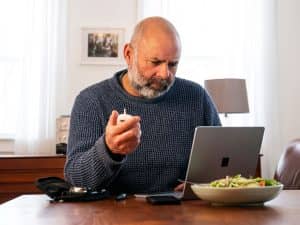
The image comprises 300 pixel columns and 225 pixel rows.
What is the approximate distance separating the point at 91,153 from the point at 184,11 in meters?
2.62

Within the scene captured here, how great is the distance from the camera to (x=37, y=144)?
358 centimetres

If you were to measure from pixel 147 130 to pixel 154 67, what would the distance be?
23 cm

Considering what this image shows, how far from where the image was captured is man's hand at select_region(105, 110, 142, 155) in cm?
121

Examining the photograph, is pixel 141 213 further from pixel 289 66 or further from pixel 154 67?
pixel 289 66

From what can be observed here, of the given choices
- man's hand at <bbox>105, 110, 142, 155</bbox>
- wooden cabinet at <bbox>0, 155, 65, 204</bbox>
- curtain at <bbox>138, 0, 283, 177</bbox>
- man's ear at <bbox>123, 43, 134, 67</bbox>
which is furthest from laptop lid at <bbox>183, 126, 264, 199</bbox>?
curtain at <bbox>138, 0, 283, 177</bbox>

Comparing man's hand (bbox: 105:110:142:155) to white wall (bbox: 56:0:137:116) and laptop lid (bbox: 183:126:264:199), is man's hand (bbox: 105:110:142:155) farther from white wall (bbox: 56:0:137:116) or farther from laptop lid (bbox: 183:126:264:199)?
white wall (bbox: 56:0:137:116)

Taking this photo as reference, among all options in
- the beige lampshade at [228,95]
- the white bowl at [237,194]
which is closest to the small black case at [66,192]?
the white bowl at [237,194]

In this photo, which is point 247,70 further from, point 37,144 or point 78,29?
point 37,144

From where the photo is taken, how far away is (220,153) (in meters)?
1.39

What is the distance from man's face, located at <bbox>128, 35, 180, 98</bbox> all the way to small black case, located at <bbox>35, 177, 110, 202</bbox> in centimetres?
49

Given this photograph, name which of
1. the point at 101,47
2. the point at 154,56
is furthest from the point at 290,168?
the point at 101,47

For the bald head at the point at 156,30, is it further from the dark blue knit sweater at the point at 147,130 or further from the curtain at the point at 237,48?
the curtain at the point at 237,48

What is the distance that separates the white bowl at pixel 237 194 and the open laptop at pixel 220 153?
3.8 inches

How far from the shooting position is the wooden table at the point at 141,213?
106 centimetres
